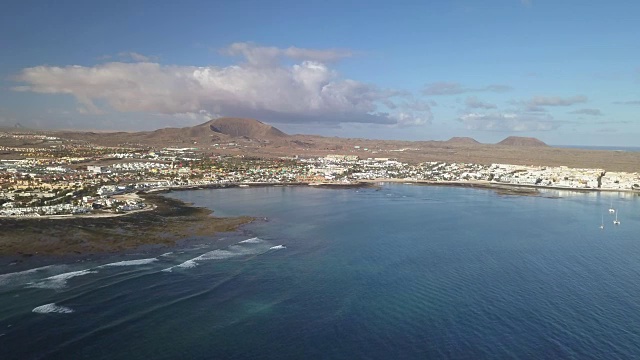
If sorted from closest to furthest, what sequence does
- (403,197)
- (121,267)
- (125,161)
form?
1. (121,267)
2. (403,197)
3. (125,161)

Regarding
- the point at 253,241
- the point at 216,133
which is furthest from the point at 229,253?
the point at 216,133

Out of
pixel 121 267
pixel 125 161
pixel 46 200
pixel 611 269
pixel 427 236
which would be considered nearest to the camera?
pixel 121 267

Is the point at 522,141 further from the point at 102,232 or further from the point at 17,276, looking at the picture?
the point at 17,276

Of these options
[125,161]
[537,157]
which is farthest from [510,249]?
[537,157]

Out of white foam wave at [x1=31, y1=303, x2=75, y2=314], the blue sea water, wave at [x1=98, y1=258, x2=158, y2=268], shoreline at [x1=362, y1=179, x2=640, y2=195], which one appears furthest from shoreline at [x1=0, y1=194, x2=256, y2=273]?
shoreline at [x1=362, y1=179, x2=640, y2=195]

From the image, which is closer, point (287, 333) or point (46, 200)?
point (287, 333)

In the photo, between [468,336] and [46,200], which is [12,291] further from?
[46,200]

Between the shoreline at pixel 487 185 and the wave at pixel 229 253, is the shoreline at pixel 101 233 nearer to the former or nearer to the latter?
the wave at pixel 229 253
